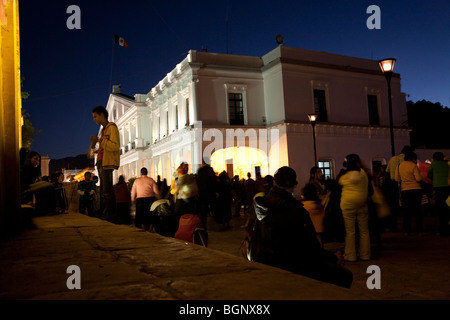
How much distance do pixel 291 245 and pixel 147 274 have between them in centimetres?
120

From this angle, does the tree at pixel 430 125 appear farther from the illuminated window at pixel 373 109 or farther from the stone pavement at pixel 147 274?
the stone pavement at pixel 147 274

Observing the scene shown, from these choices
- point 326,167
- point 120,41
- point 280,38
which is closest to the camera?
point 326,167

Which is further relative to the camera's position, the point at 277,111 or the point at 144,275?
the point at 277,111

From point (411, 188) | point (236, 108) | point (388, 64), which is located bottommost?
point (411, 188)

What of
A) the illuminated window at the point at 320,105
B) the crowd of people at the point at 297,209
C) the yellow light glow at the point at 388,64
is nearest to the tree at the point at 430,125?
the illuminated window at the point at 320,105

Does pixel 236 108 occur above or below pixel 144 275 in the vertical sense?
above

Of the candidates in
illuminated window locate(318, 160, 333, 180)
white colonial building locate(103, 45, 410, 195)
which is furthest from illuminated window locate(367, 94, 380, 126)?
illuminated window locate(318, 160, 333, 180)

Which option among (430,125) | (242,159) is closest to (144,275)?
(242,159)

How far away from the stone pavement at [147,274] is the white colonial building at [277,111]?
60.3 feet

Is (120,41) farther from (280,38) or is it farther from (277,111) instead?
(277,111)

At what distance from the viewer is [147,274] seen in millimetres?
1968

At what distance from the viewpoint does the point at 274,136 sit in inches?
910

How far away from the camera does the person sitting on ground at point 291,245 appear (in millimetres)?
2734

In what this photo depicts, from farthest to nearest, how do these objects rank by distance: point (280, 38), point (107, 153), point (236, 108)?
point (280, 38) → point (236, 108) → point (107, 153)
